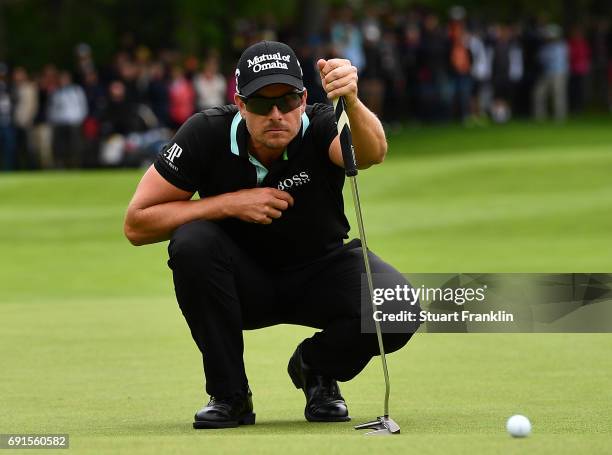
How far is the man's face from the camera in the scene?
20.1ft

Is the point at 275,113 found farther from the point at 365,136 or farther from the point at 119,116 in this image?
the point at 119,116

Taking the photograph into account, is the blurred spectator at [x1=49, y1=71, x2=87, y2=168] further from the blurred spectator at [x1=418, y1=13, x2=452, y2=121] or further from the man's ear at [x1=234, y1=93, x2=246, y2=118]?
the man's ear at [x1=234, y1=93, x2=246, y2=118]

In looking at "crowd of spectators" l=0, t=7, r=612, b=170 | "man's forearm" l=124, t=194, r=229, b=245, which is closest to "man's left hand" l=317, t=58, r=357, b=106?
"man's forearm" l=124, t=194, r=229, b=245

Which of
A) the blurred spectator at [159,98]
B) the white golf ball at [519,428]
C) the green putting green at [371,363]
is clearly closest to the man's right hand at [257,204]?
the green putting green at [371,363]

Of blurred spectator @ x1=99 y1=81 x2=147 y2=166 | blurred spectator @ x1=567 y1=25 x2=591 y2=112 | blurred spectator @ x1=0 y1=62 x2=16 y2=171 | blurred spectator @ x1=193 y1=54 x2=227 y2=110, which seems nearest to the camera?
blurred spectator @ x1=99 y1=81 x2=147 y2=166

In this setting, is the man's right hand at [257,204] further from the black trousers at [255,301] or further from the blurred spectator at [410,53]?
the blurred spectator at [410,53]

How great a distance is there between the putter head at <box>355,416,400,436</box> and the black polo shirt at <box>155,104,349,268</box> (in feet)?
3.23

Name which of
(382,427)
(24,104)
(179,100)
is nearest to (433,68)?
(179,100)

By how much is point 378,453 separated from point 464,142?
24.3 m

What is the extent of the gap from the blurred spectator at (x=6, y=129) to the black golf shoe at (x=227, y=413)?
73.2 ft

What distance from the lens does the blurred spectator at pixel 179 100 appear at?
1073 inches

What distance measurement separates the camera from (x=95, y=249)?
1775cm

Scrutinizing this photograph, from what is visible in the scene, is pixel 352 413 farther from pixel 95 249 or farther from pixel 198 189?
pixel 95 249

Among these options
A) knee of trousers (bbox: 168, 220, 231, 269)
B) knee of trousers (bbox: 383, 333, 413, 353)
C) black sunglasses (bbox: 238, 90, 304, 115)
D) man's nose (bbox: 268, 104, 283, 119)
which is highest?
black sunglasses (bbox: 238, 90, 304, 115)
